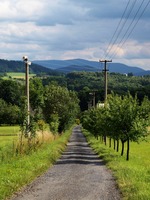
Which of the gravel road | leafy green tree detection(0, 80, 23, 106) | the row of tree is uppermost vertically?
leafy green tree detection(0, 80, 23, 106)

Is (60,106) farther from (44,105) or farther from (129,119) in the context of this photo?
(129,119)

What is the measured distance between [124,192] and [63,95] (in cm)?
6669

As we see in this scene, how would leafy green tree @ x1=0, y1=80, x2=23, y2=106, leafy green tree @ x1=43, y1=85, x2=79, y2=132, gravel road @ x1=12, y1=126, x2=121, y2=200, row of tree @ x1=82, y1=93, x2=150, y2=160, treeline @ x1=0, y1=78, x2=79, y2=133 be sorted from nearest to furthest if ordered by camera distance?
gravel road @ x1=12, y1=126, x2=121, y2=200 < row of tree @ x1=82, y1=93, x2=150, y2=160 < treeline @ x1=0, y1=78, x2=79, y2=133 < leafy green tree @ x1=43, y1=85, x2=79, y2=132 < leafy green tree @ x1=0, y1=80, x2=23, y2=106

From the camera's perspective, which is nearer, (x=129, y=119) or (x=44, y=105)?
(x=129, y=119)

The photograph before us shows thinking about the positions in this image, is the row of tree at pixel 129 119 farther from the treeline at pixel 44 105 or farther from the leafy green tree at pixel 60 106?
the leafy green tree at pixel 60 106

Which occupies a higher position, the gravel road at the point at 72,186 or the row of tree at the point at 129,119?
the row of tree at the point at 129,119

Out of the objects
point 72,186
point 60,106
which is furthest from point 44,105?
point 72,186

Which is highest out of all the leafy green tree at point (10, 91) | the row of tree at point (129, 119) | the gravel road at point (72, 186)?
the leafy green tree at point (10, 91)

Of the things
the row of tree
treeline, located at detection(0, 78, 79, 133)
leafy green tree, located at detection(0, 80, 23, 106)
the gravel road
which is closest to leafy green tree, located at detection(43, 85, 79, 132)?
treeline, located at detection(0, 78, 79, 133)

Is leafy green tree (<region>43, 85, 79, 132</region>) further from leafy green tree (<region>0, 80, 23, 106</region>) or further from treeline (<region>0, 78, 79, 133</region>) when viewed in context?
leafy green tree (<region>0, 80, 23, 106</region>)

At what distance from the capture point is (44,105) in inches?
3246

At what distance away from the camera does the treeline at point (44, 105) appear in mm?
31922

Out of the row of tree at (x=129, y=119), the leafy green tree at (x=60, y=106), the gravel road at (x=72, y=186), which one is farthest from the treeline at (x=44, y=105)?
the gravel road at (x=72, y=186)

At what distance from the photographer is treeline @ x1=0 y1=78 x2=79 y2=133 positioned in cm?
3192
